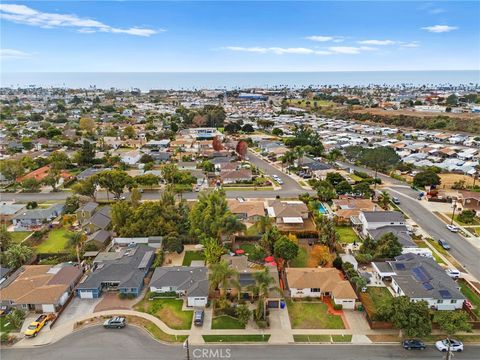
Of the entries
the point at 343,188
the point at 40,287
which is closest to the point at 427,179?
the point at 343,188

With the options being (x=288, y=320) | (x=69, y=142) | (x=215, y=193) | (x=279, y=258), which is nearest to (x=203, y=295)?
(x=288, y=320)

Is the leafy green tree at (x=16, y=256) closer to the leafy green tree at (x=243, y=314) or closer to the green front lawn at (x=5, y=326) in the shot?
the green front lawn at (x=5, y=326)

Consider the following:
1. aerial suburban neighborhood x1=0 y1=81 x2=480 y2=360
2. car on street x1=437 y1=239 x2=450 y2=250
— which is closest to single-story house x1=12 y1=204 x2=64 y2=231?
aerial suburban neighborhood x1=0 y1=81 x2=480 y2=360

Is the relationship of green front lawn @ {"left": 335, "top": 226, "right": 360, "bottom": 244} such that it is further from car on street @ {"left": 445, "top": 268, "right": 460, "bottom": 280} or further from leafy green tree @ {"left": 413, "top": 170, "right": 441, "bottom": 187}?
leafy green tree @ {"left": 413, "top": 170, "right": 441, "bottom": 187}

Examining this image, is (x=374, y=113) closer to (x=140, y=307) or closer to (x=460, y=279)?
(x=460, y=279)

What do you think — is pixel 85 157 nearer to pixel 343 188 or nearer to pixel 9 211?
pixel 9 211

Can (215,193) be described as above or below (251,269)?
above
